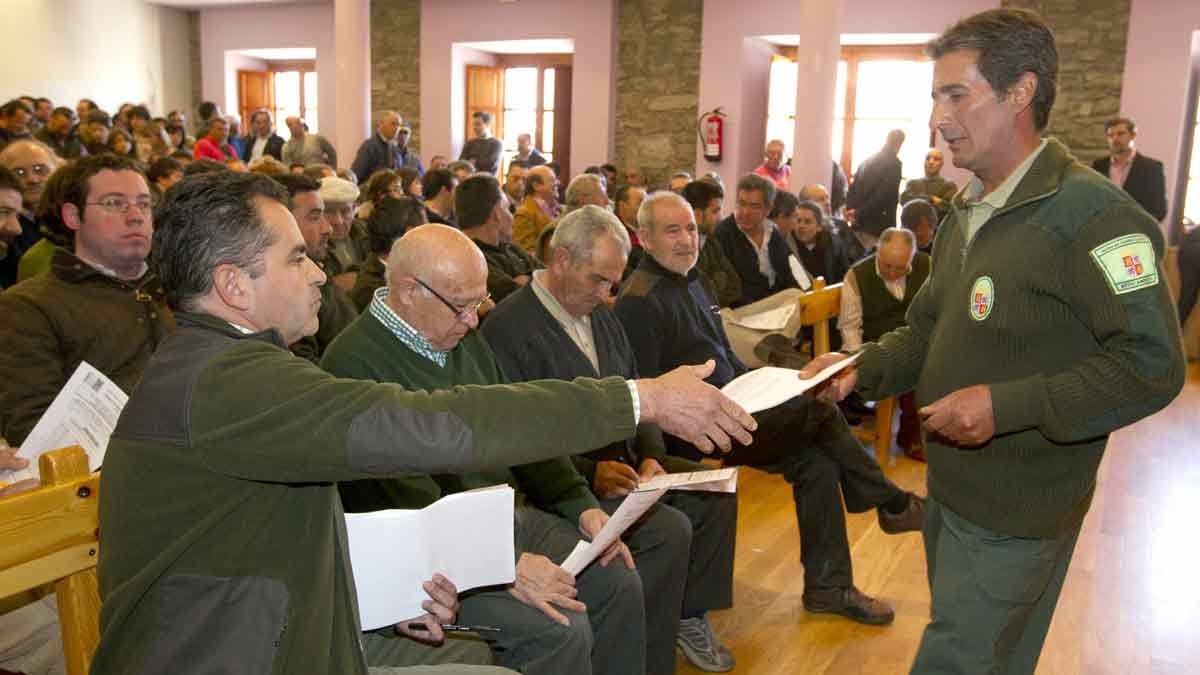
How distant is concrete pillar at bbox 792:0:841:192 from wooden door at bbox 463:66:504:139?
5.33 metres

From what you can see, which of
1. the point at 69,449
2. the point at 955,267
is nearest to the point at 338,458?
the point at 69,449

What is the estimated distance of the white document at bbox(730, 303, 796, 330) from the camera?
3973mm

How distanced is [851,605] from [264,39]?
43.1 ft

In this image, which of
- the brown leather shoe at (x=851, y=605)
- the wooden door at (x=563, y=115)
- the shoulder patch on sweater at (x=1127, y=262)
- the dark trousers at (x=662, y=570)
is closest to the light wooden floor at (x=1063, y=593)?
the brown leather shoe at (x=851, y=605)

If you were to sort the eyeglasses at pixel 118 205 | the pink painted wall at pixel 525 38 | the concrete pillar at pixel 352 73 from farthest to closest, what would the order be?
1. the pink painted wall at pixel 525 38
2. the concrete pillar at pixel 352 73
3. the eyeglasses at pixel 118 205

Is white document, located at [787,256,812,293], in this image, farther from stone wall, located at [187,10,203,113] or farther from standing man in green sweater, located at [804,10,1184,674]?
stone wall, located at [187,10,203,113]

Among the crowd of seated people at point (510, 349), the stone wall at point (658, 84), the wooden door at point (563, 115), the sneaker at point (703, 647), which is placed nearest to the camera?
the crowd of seated people at point (510, 349)

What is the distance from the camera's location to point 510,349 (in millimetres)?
2619

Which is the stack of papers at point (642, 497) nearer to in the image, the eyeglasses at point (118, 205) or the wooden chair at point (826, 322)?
the eyeglasses at point (118, 205)

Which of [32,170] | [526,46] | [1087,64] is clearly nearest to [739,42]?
[526,46]

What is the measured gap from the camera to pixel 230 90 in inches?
564

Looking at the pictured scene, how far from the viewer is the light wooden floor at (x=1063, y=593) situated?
277cm

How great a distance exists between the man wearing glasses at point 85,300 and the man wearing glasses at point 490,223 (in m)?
1.72

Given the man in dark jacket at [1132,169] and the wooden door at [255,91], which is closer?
the man in dark jacket at [1132,169]
